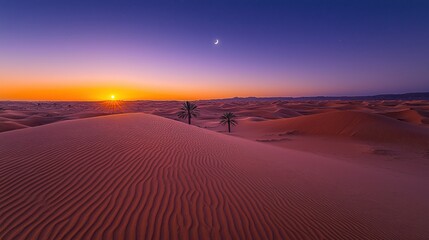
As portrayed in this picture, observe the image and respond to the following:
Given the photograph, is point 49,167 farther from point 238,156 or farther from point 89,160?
point 238,156

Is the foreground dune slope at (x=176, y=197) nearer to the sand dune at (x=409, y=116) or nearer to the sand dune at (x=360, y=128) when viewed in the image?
the sand dune at (x=360, y=128)

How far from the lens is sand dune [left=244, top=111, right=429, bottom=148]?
20.9 m

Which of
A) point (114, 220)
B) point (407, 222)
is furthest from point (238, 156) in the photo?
point (114, 220)

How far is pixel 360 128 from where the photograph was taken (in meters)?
23.3

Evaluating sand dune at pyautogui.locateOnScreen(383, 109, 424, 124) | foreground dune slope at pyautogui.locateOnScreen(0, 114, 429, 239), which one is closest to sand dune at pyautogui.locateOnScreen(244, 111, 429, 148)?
foreground dune slope at pyautogui.locateOnScreen(0, 114, 429, 239)

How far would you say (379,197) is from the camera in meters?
6.57

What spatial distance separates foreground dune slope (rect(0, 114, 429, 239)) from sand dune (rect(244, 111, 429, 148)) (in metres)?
16.3

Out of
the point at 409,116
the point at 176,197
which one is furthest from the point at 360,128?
the point at 409,116

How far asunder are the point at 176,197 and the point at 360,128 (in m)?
25.1

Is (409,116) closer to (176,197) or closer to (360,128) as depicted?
(360,128)

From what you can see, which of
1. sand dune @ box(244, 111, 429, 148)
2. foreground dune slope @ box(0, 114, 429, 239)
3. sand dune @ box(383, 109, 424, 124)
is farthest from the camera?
sand dune @ box(383, 109, 424, 124)

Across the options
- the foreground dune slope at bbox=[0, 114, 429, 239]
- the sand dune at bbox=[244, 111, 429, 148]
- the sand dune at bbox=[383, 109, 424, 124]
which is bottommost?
the sand dune at bbox=[383, 109, 424, 124]

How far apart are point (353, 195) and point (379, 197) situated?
95 centimetres

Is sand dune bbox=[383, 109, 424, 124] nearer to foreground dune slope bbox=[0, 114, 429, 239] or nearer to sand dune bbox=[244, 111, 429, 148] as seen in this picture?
sand dune bbox=[244, 111, 429, 148]
